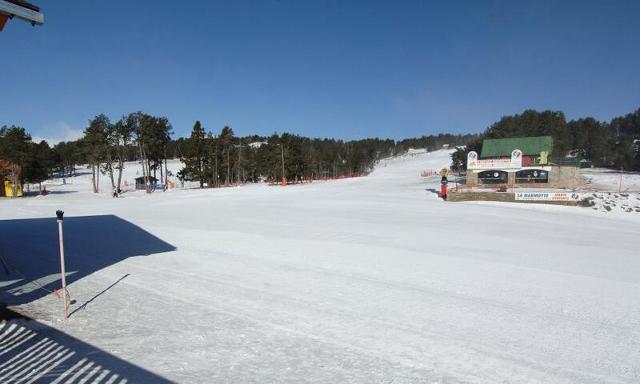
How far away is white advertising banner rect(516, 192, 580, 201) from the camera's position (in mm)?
22141

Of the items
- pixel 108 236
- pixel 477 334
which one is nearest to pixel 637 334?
pixel 477 334

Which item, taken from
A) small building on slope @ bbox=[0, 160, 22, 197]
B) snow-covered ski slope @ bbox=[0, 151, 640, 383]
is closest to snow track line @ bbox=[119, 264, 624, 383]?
snow-covered ski slope @ bbox=[0, 151, 640, 383]

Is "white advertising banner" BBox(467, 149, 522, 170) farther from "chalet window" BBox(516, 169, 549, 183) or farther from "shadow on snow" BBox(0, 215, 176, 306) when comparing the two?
"shadow on snow" BBox(0, 215, 176, 306)

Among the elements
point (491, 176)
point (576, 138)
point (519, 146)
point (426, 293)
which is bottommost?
point (426, 293)

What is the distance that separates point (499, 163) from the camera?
98.3 feet

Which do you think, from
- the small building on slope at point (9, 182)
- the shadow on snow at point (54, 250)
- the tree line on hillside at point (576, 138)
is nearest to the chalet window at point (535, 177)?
the tree line on hillside at point (576, 138)

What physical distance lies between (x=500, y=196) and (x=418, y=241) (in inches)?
614

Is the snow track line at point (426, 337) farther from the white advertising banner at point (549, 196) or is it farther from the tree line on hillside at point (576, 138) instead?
the tree line on hillside at point (576, 138)

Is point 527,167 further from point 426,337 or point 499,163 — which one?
point 426,337

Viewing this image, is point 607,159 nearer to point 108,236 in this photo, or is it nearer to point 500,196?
point 500,196

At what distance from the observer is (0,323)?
16.5ft

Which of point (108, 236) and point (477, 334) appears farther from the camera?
point (108, 236)

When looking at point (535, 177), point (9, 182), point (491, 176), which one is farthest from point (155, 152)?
point (535, 177)

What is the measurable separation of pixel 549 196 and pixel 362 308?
2138 centimetres
